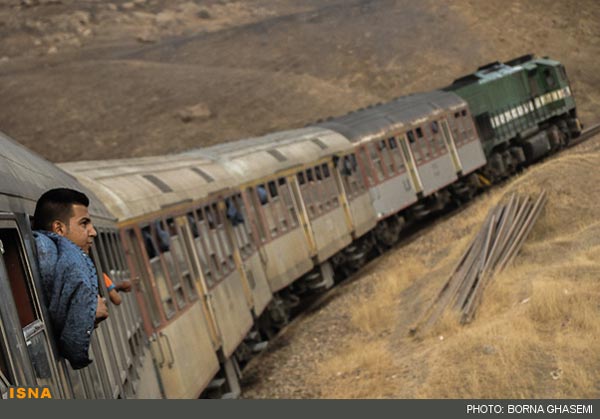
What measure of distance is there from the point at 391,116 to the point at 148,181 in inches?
589

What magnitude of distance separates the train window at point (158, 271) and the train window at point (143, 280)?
20 cm

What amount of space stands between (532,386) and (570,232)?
25.3 feet

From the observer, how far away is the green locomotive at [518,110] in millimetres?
30922

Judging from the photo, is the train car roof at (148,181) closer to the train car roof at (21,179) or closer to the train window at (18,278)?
the train car roof at (21,179)

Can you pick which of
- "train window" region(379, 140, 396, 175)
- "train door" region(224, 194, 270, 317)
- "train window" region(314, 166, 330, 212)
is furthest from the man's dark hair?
"train window" region(379, 140, 396, 175)

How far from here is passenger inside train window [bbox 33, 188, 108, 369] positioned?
13.6ft

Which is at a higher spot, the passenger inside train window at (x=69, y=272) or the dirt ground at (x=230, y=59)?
the dirt ground at (x=230, y=59)

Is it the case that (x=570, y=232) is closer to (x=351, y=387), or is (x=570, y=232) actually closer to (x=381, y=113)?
(x=351, y=387)

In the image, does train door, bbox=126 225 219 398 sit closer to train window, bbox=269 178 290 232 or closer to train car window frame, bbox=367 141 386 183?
train window, bbox=269 178 290 232

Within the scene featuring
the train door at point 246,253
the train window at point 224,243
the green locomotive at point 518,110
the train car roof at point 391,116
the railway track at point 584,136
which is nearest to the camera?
the train window at point 224,243

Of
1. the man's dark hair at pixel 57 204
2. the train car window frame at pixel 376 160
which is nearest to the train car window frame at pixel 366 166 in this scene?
the train car window frame at pixel 376 160

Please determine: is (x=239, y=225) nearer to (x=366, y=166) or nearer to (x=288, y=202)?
(x=288, y=202)

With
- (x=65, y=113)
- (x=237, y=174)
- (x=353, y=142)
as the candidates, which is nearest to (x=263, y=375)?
(x=237, y=174)

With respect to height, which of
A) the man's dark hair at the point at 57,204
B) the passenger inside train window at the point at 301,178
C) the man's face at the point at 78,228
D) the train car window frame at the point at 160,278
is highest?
the passenger inside train window at the point at 301,178
